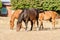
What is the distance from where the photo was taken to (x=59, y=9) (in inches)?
1496

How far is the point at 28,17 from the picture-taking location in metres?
17.3

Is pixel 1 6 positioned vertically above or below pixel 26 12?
below

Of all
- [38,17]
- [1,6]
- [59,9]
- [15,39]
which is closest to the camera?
[15,39]

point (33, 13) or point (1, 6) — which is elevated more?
point (33, 13)

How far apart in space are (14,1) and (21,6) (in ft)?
4.50

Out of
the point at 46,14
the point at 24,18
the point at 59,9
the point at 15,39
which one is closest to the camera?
the point at 15,39

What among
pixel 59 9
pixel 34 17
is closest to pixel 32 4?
pixel 59 9

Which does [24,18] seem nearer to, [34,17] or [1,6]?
[34,17]

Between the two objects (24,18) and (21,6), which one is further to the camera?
(21,6)

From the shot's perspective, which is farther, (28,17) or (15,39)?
(28,17)

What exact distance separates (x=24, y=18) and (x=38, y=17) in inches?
69.3

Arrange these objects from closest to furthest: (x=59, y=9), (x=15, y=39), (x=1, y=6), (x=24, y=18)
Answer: (x=15, y=39) → (x=24, y=18) → (x=59, y=9) → (x=1, y=6)

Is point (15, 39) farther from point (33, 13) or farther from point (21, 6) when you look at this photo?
point (21, 6)

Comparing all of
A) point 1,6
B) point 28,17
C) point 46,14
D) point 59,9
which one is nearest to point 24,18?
point 28,17
